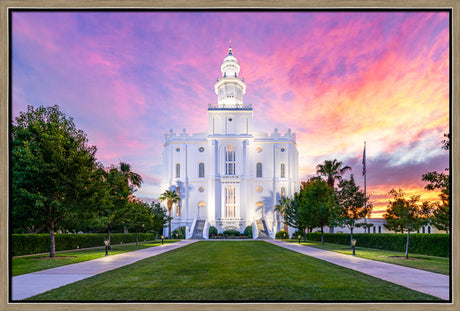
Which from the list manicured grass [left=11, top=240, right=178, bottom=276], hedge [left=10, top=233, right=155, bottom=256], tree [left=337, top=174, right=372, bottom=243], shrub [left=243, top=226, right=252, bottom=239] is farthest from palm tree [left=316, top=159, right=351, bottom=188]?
manicured grass [left=11, top=240, right=178, bottom=276]

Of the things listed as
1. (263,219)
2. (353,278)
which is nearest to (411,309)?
(353,278)

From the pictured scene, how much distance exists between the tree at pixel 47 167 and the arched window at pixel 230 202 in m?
37.3

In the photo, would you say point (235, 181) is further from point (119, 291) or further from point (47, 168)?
point (119, 291)

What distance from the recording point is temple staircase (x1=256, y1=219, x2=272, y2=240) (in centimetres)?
4903

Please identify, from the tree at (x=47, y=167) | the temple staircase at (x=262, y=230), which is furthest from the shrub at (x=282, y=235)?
the tree at (x=47, y=167)

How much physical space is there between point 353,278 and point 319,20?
791 cm

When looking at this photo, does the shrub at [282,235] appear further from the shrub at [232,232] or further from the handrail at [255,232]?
the shrub at [232,232]

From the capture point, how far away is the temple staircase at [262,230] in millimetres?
49031

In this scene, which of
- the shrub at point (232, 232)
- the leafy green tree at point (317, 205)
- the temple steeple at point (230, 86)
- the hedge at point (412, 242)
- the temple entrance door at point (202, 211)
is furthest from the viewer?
the temple steeple at point (230, 86)

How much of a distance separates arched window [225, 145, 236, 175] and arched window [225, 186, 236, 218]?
296 centimetres

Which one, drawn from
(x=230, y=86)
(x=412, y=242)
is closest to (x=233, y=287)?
(x=412, y=242)

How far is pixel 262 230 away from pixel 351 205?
27.4 m

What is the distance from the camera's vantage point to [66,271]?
12805mm

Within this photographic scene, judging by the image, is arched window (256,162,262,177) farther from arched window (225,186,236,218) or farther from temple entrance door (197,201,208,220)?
temple entrance door (197,201,208,220)
